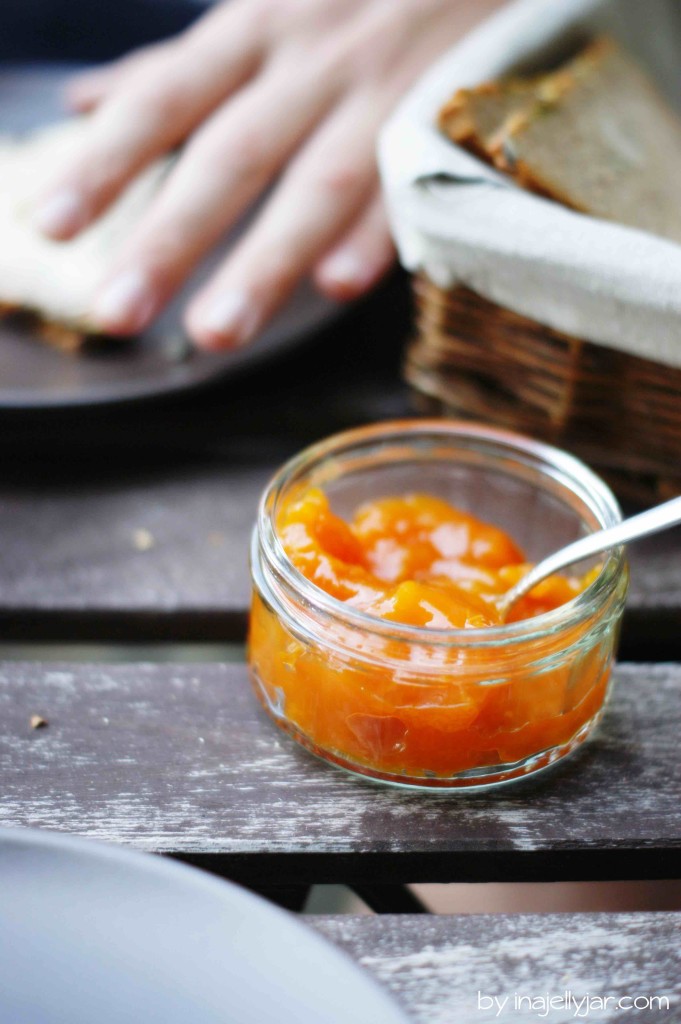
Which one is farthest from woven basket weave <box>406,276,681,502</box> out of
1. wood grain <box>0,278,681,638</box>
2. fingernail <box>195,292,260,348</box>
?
fingernail <box>195,292,260,348</box>

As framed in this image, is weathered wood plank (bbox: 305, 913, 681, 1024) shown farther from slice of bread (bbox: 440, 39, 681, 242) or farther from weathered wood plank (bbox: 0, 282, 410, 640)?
slice of bread (bbox: 440, 39, 681, 242)

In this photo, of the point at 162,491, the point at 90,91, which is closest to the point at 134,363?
the point at 162,491

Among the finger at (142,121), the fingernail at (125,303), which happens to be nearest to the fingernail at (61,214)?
the finger at (142,121)

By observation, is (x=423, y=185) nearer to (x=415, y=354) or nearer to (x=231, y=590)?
(x=415, y=354)

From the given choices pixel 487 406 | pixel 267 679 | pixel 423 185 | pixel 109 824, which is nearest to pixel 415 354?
pixel 487 406

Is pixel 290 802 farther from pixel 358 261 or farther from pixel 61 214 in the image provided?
pixel 61 214

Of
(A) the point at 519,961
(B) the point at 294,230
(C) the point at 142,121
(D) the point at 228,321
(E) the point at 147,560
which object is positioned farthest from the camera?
(C) the point at 142,121
